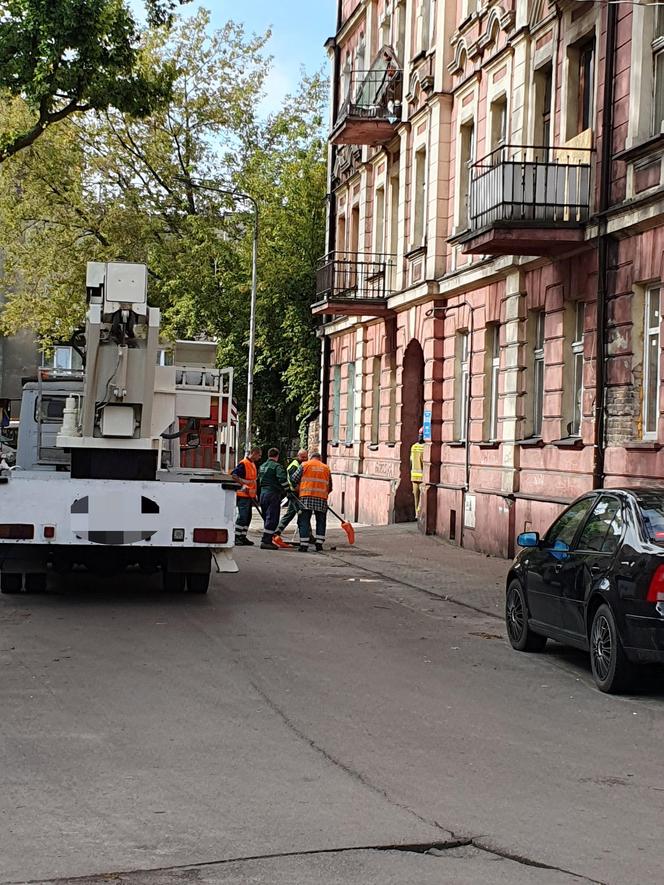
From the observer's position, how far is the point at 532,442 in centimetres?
2131

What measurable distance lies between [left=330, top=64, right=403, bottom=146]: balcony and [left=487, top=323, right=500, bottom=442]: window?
774 centimetres

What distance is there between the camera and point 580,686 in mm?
9984

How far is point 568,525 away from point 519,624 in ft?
3.86

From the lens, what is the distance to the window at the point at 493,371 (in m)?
24.0

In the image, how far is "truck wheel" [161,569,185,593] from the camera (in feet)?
49.7

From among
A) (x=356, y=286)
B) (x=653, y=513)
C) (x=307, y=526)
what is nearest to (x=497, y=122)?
(x=307, y=526)

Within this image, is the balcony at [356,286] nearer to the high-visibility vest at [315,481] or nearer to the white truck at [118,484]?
the high-visibility vest at [315,481]

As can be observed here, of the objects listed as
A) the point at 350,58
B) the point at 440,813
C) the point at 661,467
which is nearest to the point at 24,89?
the point at 661,467

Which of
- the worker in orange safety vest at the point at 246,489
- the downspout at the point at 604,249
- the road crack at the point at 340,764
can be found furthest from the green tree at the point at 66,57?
the road crack at the point at 340,764

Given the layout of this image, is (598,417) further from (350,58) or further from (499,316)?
(350,58)

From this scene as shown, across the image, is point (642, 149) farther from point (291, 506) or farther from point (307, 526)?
point (291, 506)

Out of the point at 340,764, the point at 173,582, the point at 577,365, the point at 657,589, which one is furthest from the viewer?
the point at 577,365

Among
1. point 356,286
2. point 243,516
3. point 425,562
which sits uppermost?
point 356,286

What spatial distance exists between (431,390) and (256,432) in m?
20.0
